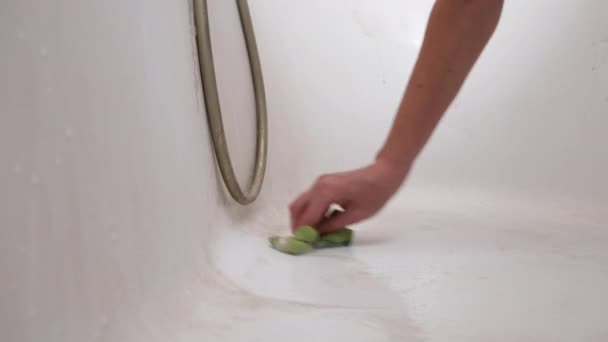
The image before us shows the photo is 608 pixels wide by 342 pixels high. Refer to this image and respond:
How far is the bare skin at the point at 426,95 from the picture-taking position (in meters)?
0.60

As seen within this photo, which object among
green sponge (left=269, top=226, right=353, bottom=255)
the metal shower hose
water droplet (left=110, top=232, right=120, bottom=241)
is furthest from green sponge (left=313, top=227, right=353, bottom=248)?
water droplet (left=110, top=232, right=120, bottom=241)

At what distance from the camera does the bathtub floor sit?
480 millimetres

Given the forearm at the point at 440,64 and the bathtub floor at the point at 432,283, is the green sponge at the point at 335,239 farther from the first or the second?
the forearm at the point at 440,64

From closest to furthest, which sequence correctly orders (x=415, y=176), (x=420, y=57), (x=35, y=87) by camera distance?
1. (x=35, y=87)
2. (x=420, y=57)
3. (x=415, y=176)

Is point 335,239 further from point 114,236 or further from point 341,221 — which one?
point 114,236

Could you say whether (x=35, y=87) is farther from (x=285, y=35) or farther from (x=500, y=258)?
(x=285, y=35)

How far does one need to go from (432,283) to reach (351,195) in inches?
5.0

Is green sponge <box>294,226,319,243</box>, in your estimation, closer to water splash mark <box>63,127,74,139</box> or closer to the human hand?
the human hand

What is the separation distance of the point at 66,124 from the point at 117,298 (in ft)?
0.40

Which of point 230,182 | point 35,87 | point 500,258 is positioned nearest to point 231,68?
point 230,182

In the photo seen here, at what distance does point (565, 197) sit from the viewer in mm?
929

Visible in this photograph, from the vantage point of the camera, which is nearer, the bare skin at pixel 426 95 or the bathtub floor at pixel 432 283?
the bathtub floor at pixel 432 283

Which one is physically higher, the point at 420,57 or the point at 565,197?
the point at 420,57

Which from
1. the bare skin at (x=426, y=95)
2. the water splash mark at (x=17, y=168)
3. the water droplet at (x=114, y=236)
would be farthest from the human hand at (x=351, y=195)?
the water splash mark at (x=17, y=168)
